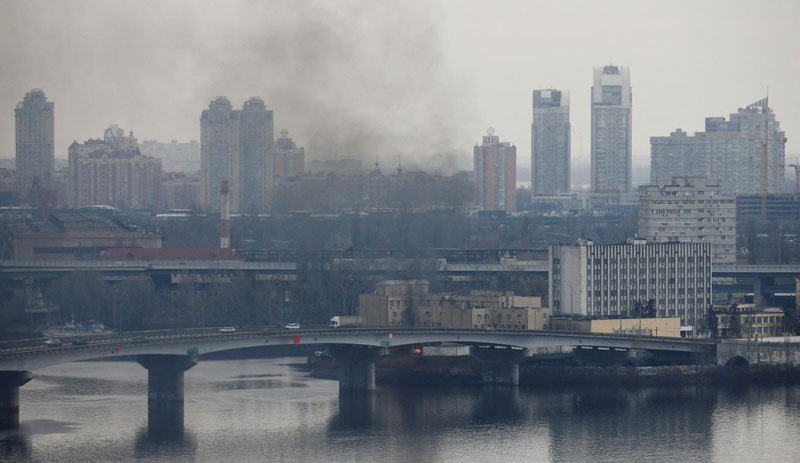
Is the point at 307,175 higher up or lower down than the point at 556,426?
higher up

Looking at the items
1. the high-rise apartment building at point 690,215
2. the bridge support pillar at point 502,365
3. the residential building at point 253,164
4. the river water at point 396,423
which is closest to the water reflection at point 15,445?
the river water at point 396,423

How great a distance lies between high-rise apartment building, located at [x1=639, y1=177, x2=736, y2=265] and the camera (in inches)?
1361

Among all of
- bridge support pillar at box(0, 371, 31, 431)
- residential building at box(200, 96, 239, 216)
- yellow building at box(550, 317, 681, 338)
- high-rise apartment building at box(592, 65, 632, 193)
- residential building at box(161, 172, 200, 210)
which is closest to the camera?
bridge support pillar at box(0, 371, 31, 431)

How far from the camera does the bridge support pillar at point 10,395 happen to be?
2086 cm

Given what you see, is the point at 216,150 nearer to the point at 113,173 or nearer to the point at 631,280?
the point at 113,173

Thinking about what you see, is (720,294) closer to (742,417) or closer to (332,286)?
(332,286)

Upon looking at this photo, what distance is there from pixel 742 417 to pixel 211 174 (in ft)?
114

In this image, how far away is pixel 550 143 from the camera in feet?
250

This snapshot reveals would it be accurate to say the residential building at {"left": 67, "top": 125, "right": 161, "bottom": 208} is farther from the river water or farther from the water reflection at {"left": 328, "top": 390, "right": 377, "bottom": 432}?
the water reflection at {"left": 328, "top": 390, "right": 377, "bottom": 432}

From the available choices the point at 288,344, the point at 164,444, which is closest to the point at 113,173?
the point at 288,344

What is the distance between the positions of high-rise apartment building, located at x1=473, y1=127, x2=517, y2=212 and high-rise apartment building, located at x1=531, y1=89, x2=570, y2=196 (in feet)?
25.0

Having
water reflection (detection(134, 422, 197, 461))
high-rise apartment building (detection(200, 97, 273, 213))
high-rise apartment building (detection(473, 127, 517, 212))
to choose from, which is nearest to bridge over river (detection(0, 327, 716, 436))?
water reflection (detection(134, 422, 197, 461))

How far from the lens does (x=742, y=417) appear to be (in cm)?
2209

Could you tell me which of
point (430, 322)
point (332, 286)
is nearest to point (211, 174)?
point (332, 286)
